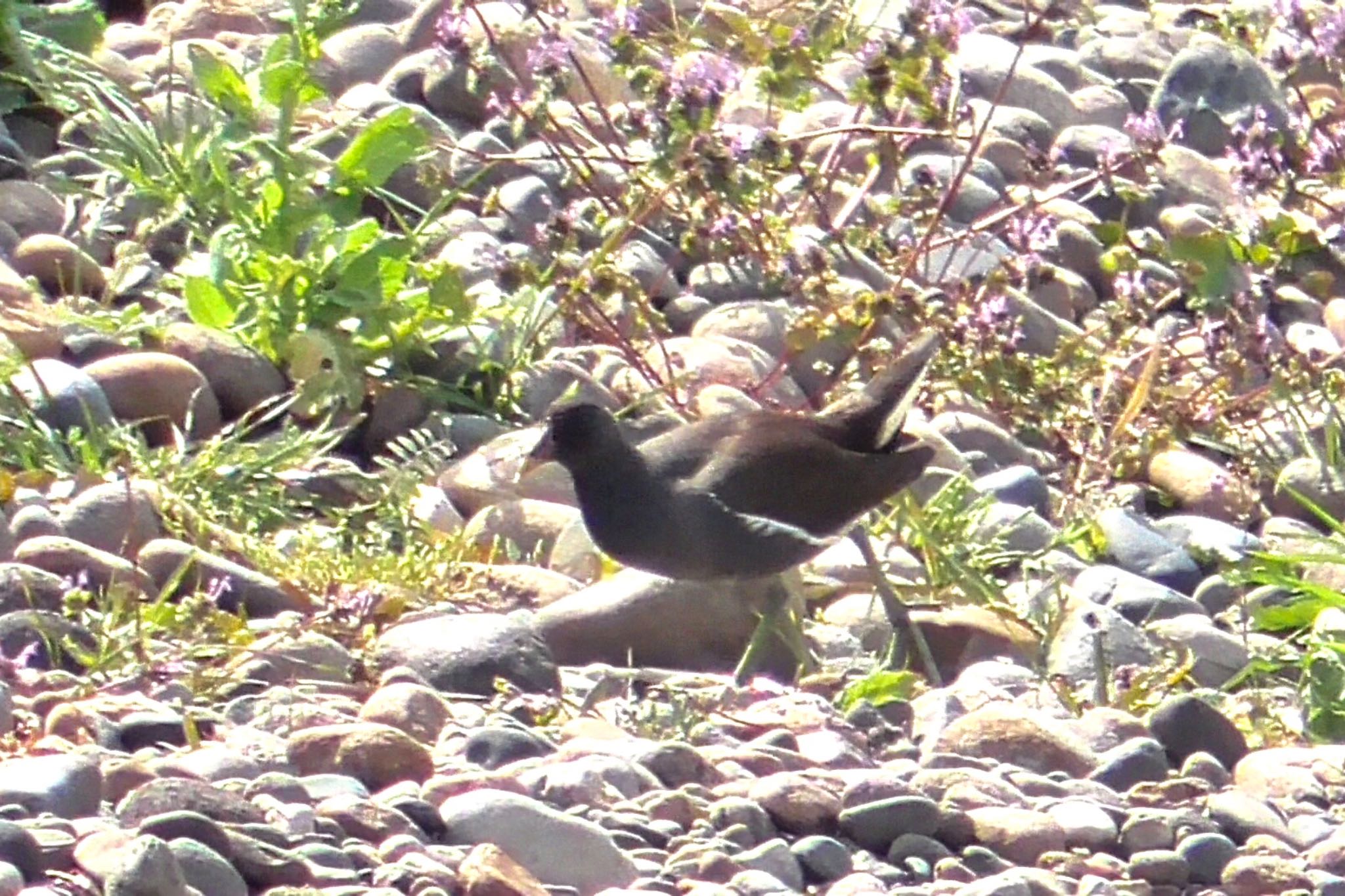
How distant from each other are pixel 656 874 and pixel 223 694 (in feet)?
4.08

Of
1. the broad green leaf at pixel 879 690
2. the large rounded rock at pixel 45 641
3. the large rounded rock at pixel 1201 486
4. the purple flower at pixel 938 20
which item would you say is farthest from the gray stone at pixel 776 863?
the large rounded rock at pixel 1201 486

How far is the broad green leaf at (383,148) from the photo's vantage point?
23.0 feet

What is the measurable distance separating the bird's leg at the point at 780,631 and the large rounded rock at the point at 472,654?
56 cm

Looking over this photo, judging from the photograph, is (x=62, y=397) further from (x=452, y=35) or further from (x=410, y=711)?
(x=410, y=711)

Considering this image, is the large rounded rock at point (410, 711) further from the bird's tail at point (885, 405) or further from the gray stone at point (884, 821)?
the bird's tail at point (885, 405)

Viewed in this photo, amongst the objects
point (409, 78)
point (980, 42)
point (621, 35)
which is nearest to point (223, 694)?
point (621, 35)

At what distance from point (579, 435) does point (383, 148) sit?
1.27 m

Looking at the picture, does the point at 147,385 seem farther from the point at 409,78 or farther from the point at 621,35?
the point at 409,78

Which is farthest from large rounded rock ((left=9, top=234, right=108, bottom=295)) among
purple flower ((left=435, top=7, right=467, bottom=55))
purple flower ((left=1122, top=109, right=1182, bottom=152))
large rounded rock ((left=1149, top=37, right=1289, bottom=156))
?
large rounded rock ((left=1149, top=37, right=1289, bottom=156))

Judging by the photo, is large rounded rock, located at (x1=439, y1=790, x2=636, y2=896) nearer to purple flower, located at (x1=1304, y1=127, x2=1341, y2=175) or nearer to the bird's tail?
the bird's tail

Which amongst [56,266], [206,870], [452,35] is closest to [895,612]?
[452,35]

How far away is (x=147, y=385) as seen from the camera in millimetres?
6508

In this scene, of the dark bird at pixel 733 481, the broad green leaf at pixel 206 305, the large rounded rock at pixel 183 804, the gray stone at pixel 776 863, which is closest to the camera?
the large rounded rock at pixel 183 804

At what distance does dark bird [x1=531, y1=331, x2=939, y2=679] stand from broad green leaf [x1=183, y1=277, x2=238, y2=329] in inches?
41.8
